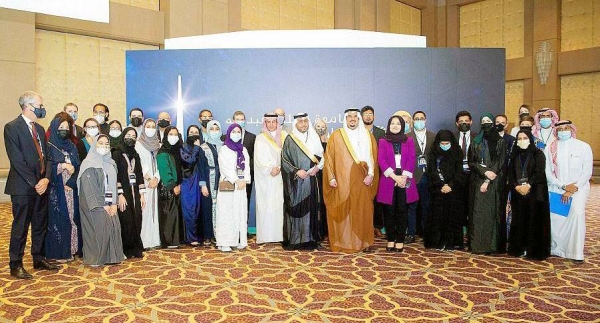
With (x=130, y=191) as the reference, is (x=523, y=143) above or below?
above

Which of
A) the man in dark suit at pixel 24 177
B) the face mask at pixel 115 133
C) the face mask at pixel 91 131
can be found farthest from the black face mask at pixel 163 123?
the man in dark suit at pixel 24 177

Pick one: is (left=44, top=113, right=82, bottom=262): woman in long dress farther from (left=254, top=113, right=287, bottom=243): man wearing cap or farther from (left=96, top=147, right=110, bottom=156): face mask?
(left=254, top=113, right=287, bottom=243): man wearing cap

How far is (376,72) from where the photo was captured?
21.7ft

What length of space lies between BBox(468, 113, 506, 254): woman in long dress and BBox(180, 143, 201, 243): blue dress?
2891 mm

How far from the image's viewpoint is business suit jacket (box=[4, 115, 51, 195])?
3.95 metres

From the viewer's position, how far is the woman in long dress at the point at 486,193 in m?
4.79

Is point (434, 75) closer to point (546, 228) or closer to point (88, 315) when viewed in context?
point (546, 228)

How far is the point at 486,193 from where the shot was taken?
15.9 feet

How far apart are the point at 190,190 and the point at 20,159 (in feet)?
5.69

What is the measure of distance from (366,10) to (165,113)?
28.5 feet

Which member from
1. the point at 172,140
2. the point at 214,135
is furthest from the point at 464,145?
the point at 172,140

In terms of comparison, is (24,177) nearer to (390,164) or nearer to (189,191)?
(189,191)

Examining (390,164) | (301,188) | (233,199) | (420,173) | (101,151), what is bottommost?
(233,199)

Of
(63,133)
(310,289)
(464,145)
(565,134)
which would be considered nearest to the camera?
(310,289)
